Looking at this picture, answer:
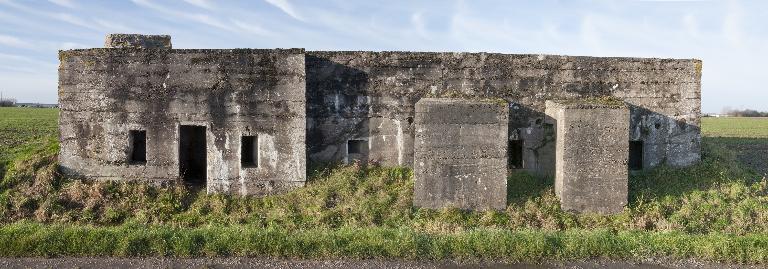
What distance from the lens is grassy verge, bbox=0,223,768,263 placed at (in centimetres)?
749

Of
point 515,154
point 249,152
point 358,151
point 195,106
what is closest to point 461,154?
point 515,154

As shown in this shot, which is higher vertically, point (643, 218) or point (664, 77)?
point (664, 77)

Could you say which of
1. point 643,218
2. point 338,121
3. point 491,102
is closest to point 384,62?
point 338,121

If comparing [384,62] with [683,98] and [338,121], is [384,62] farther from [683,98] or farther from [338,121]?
[683,98]

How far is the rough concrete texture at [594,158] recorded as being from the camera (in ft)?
32.1

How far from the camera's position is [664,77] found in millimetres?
11133

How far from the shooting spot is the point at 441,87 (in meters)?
10.7

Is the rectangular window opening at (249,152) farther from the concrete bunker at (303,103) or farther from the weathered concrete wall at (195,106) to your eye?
the weathered concrete wall at (195,106)

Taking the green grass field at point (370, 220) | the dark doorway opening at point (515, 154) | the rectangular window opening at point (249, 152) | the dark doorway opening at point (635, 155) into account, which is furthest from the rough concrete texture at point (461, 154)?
the dark doorway opening at point (635, 155)

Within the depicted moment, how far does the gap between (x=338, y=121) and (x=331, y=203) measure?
164 cm

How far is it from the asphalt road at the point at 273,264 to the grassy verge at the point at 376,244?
0.15m

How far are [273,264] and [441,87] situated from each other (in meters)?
4.92

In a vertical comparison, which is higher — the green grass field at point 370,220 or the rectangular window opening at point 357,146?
the rectangular window opening at point 357,146

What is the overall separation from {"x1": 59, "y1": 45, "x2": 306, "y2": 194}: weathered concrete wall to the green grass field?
1.22 ft
